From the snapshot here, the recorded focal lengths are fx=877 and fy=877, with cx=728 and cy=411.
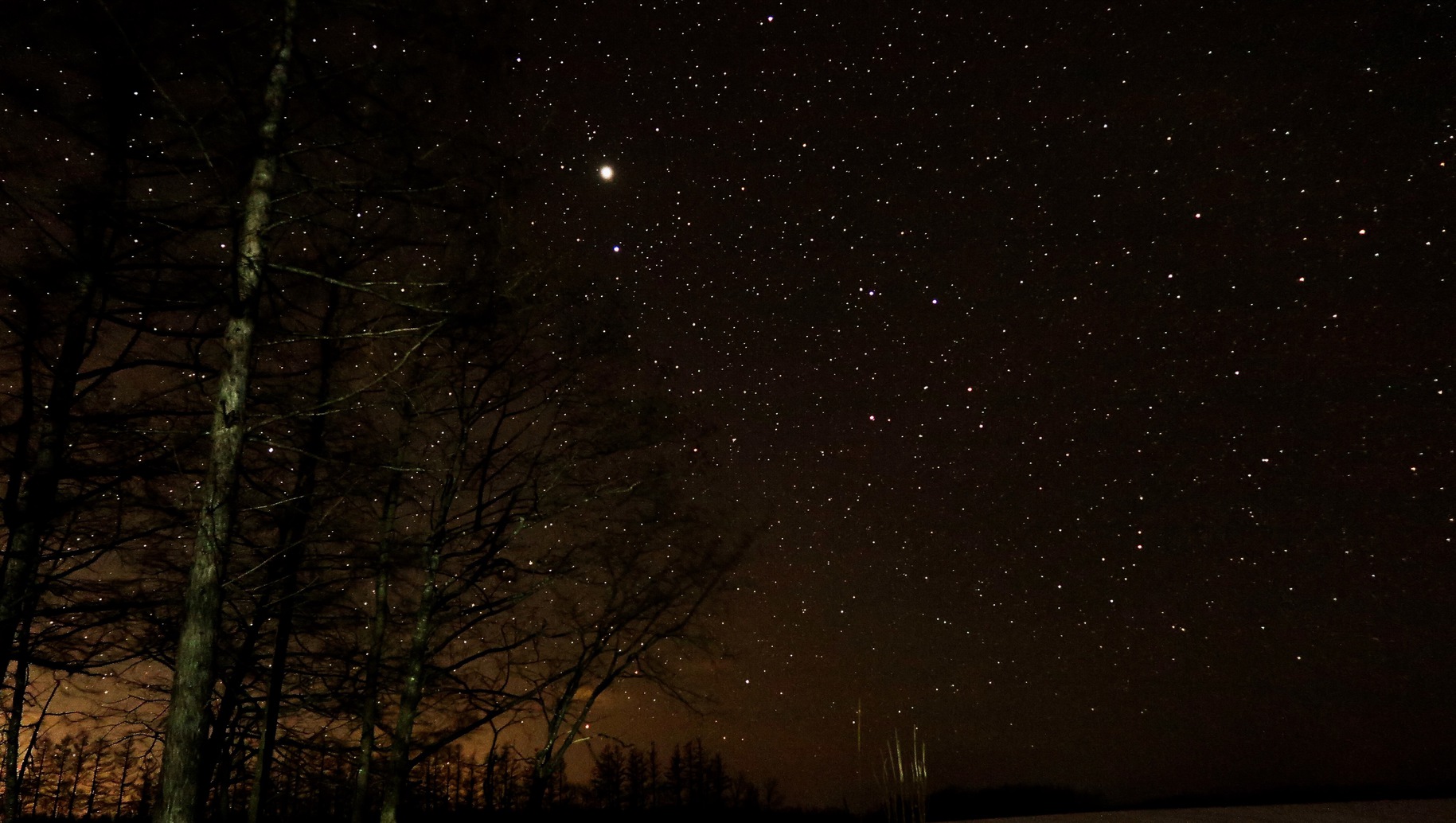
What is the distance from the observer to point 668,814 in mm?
15211

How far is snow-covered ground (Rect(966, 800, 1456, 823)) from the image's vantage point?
8172 millimetres

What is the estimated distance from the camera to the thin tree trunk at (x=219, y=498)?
16.2ft

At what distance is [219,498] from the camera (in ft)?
17.3

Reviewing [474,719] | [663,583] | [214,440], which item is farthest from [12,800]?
[214,440]

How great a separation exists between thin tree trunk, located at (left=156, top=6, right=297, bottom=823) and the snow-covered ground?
7290 mm

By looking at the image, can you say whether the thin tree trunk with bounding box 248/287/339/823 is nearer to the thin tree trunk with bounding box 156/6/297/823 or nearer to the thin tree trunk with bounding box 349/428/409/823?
the thin tree trunk with bounding box 349/428/409/823

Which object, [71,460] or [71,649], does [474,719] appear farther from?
[71,460]

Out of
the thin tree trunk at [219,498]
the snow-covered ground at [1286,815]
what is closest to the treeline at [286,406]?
the thin tree trunk at [219,498]

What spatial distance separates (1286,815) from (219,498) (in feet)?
31.9

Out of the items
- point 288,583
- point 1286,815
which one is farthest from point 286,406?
point 1286,815

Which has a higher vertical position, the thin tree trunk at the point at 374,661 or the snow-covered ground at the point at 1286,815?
the thin tree trunk at the point at 374,661

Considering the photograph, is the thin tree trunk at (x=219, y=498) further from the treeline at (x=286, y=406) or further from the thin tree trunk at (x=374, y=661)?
the thin tree trunk at (x=374, y=661)

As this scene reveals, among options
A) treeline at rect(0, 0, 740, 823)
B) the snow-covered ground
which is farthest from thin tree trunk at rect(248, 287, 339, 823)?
the snow-covered ground

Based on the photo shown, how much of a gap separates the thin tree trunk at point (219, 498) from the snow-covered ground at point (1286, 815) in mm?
7290
